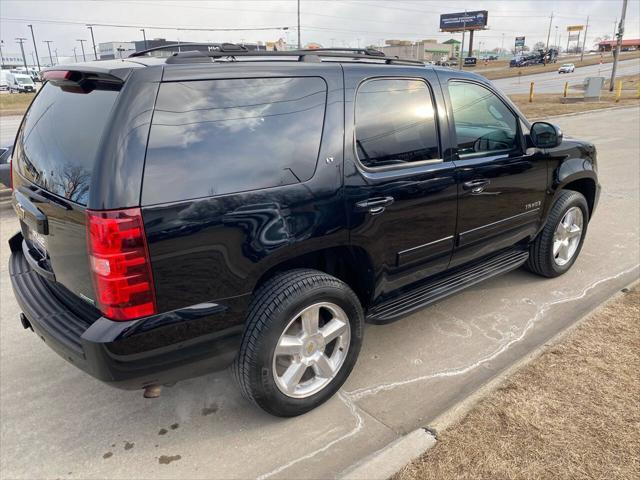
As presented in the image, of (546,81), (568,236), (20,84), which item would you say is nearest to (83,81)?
(568,236)

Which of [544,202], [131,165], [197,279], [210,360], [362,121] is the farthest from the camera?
[544,202]

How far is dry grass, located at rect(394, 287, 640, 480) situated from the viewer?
7.58 ft

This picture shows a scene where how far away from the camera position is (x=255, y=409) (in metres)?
2.87

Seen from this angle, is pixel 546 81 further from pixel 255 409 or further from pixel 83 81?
pixel 83 81

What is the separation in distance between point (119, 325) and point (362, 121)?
1691 millimetres

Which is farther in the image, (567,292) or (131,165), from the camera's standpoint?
(567,292)

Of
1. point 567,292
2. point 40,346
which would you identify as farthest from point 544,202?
point 40,346

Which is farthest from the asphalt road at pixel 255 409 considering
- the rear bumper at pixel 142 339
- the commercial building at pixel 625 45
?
the commercial building at pixel 625 45

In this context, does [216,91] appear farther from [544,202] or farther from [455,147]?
[544,202]

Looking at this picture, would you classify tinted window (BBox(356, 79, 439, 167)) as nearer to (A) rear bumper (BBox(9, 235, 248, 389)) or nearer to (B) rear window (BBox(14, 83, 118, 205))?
(A) rear bumper (BBox(9, 235, 248, 389))

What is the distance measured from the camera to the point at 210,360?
7.97 feet

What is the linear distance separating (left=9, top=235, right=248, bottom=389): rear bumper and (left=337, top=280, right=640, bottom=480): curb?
2.74ft

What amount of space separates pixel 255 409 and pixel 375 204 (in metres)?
1.38

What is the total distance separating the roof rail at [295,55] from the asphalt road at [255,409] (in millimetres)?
1918
